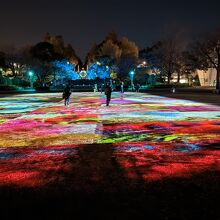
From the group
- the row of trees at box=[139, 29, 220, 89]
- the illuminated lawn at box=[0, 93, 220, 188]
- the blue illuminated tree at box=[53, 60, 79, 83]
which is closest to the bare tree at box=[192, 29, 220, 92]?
the row of trees at box=[139, 29, 220, 89]

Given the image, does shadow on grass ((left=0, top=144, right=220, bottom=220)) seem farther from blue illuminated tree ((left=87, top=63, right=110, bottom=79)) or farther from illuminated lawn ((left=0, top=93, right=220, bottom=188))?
blue illuminated tree ((left=87, top=63, right=110, bottom=79))

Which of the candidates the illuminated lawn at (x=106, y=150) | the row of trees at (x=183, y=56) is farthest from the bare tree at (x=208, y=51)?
the illuminated lawn at (x=106, y=150)

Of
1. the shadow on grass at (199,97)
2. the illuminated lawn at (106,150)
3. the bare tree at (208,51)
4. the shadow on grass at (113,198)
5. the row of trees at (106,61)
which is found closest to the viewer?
the shadow on grass at (113,198)

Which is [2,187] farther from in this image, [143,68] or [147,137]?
[143,68]

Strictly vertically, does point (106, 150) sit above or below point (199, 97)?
above

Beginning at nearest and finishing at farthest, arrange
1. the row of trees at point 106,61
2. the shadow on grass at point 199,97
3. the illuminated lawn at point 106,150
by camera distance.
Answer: the illuminated lawn at point 106,150, the shadow on grass at point 199,97, the row of trees at point 106,61

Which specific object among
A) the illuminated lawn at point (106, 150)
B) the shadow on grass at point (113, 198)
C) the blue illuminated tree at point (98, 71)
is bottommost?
the illuminated lawn at point (106, 150)

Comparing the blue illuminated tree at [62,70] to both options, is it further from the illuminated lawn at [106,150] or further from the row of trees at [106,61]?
the illuminated lawn at [106,150]

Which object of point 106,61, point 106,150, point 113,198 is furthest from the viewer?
point 106,61

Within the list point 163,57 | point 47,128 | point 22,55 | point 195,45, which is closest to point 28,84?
point 22,55

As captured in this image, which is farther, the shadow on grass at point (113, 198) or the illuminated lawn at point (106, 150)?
the illuminated lawn at point (106, 150)

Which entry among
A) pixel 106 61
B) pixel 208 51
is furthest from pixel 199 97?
pixel 106 61

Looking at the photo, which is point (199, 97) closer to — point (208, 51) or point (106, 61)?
point (208, 51)

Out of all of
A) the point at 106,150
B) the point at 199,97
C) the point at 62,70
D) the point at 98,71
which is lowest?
the point at 199,97
